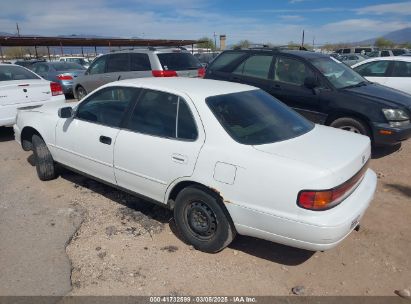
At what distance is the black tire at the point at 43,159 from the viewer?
497cm

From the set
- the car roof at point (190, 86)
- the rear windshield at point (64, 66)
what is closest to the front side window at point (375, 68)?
the car roof at point (190, 86)

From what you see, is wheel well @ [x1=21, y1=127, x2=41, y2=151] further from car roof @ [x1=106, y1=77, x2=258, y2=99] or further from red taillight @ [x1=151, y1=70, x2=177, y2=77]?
red taillight @ [x1=151, y1=70, x2=177, y2=77]

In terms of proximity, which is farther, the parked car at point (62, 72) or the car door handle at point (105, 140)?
the parked car at point (62, 72)

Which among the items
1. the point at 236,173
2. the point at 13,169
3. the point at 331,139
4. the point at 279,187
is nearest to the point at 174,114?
the point at 236,173

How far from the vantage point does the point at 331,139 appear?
137 inches

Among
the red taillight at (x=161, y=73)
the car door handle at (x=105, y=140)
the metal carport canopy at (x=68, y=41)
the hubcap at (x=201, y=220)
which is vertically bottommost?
the hubcap at (x=201, y=220)

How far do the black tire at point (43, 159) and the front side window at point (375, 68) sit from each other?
25.2 ft

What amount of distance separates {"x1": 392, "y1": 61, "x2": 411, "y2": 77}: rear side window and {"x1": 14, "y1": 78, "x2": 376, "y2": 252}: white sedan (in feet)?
20.6

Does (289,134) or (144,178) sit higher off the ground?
(289,134)

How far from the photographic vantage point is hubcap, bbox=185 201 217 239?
3.31m

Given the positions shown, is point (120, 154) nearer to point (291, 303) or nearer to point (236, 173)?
point (236, 173)

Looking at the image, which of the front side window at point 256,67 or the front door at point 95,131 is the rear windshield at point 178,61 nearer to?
the front side window at point 256,67

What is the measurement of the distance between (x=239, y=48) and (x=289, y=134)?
4683 millimetres

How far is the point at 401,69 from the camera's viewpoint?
A: 8875 millimetres
